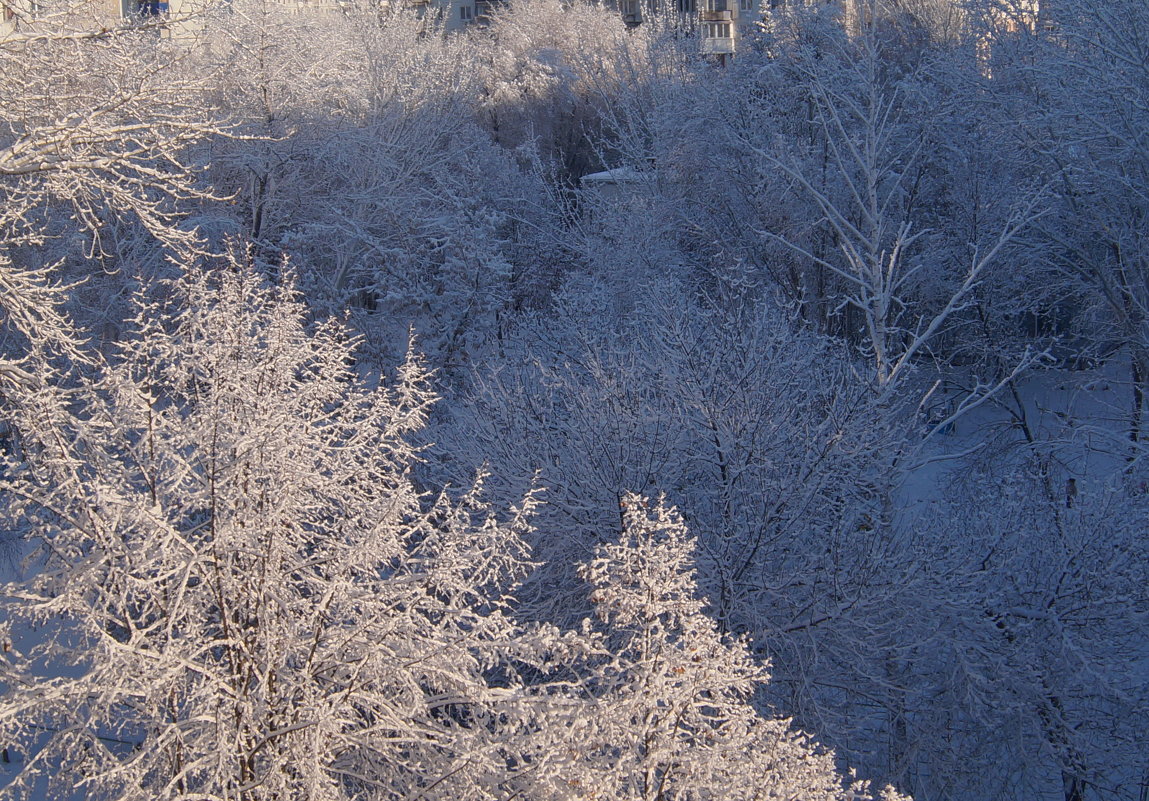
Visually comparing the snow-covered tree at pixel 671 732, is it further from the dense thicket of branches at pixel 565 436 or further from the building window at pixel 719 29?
the building window at pixel 719 29

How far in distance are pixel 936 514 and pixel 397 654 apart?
282 inches

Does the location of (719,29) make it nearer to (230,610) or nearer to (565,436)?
(565,436)

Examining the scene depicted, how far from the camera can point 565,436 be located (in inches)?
396

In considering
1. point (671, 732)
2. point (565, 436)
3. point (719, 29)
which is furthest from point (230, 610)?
point (719, 29)

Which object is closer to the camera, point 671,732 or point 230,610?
point 671,732

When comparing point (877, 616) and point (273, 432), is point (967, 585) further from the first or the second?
point (273, 432)

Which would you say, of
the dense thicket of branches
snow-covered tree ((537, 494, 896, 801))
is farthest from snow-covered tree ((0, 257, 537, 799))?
snow-covered tree ((537, 494, 896, 801))

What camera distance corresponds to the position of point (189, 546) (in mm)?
4453

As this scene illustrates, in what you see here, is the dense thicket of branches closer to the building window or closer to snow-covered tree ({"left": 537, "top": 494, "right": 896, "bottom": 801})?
snow-covered tree ({"left": 537, "top": 494, "right": 896, "bottom": 801})

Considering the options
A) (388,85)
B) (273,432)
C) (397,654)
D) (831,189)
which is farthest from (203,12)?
(388,85)

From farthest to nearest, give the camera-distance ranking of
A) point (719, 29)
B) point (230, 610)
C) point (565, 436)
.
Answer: point (719, 29) → point (565, 436) → point (230, 610)

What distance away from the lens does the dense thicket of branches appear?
180 inches

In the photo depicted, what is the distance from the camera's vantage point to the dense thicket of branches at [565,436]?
457cm

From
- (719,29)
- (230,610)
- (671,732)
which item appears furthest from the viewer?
(719,29)
